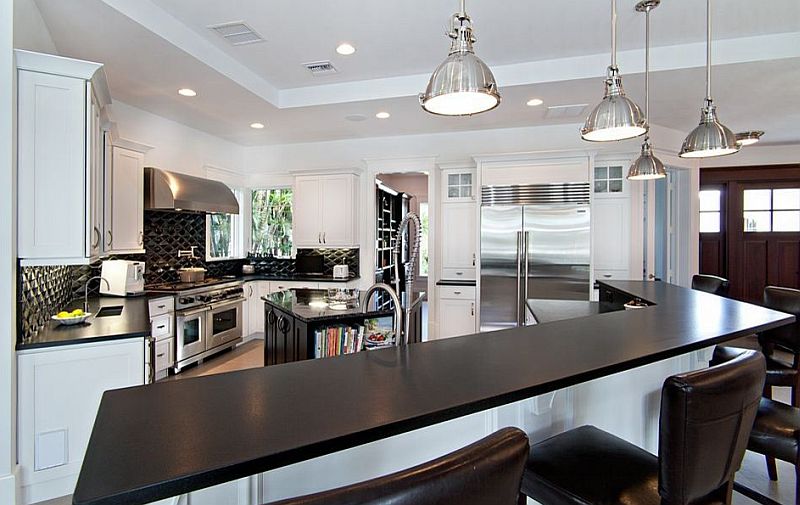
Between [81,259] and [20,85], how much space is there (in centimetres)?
94

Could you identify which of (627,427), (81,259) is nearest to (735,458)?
(627,427)

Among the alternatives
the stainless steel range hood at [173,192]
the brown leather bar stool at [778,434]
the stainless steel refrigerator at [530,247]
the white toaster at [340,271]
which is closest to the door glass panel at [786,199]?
the stainless steel refrigerator at [530,247]

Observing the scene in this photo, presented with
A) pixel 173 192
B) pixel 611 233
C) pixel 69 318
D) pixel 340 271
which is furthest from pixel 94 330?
pixel 611 233

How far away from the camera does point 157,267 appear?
4.92 metres

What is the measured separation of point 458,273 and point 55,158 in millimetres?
4299

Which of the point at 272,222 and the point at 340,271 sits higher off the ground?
the point at 272,222

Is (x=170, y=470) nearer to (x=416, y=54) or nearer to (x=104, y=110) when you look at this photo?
(x=104, y=110)

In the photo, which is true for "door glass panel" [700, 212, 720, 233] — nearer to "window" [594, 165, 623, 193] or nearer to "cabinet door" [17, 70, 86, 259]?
"window" [594, 165, 623, 193]

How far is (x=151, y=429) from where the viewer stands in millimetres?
915

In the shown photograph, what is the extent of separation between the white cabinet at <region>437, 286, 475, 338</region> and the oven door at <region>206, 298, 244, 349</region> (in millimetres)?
2530

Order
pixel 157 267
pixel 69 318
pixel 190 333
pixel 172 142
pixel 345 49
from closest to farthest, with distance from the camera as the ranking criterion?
1. pixel 69 318
2. pixel 345 49
3. pixel 190 333
4. pixel 157 267
5. pixel 172 142

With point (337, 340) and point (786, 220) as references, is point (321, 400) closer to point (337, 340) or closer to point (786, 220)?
point (337, 340)

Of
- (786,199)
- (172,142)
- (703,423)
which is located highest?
(172,142)

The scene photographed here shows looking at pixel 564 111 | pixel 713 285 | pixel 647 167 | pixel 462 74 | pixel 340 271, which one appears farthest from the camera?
pixel 340 271
